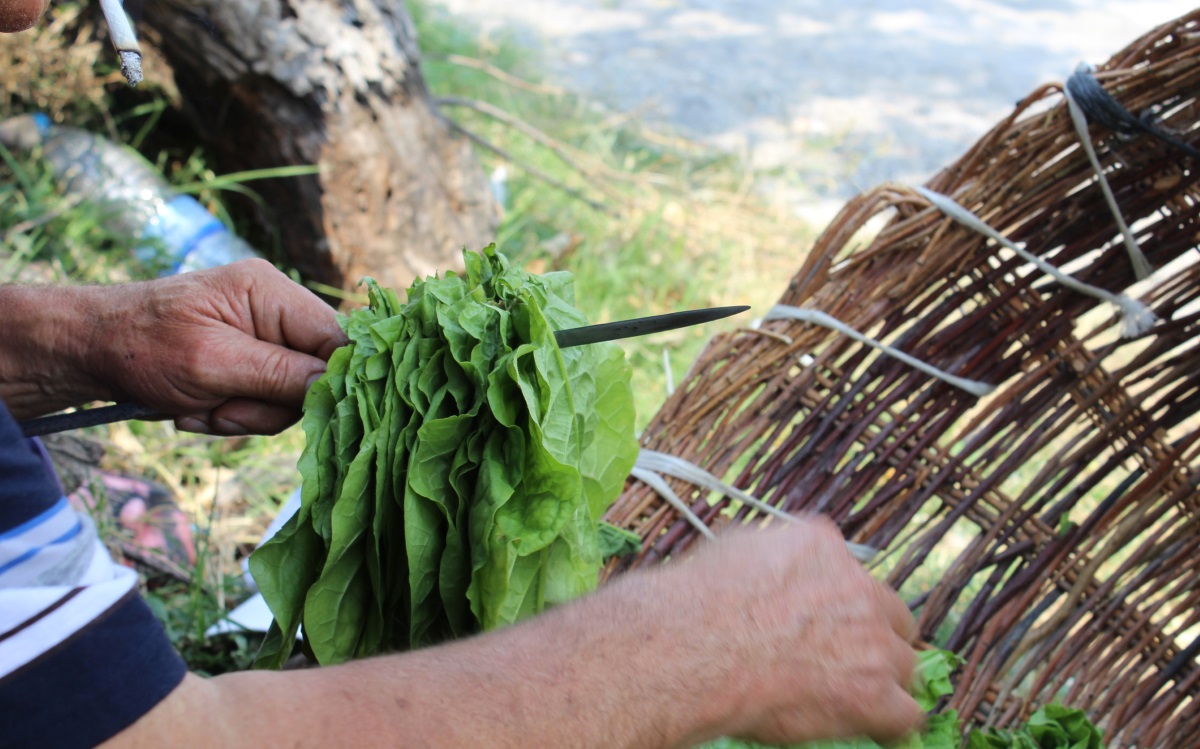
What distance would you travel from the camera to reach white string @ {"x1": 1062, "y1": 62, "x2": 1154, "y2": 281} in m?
1.75

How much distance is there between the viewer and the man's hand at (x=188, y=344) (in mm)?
1353

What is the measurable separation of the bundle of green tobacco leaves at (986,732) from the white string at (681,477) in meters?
0.26

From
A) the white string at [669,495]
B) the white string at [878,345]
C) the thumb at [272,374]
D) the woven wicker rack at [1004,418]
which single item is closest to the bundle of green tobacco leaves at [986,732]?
the woven wicker rack at [1004,418]

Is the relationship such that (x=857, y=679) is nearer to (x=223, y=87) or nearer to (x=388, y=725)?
(x=388, y=725)

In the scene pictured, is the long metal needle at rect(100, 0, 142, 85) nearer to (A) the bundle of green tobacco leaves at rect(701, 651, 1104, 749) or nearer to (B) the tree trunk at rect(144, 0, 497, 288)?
(A) the bundle of green tobacco leaves at rect(701, 651, 1104, 749)

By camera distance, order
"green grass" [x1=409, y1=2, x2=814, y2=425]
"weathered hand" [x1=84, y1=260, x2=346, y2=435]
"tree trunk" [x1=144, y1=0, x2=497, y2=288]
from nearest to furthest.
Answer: "weathered hand" [x1=84, y1=260, x2=346, y2=435] → "tree trunk" [x1=144, y1=0, x2=497, y2=288] → "green grass" [x1=409, y1=2, x2=814, y2=425]

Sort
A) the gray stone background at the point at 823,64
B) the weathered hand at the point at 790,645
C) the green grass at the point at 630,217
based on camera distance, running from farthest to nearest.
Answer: the gray stone background at the point at 823,64 → the green grass at the point at 630,217 → the weathered hand at the point at 790,645

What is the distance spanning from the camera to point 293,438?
2947mm

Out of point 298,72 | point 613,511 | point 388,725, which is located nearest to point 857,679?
point 388,725

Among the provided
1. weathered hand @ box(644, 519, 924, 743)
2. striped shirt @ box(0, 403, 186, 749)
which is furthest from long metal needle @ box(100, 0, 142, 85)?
weathered hand @ box(644, 519, 924, 743)

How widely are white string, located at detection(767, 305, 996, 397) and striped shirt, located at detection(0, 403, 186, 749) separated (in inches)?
53.8

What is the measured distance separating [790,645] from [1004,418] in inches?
45.1

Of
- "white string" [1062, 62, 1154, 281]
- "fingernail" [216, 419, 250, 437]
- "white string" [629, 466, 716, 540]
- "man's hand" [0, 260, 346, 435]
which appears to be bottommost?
"white string" [629, 466, 716, 540]

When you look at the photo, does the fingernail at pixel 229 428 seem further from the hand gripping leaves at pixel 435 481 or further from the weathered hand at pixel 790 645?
the weathered hand at pixel 790 645
